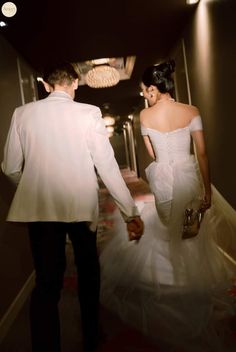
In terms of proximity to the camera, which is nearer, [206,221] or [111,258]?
[206,221]

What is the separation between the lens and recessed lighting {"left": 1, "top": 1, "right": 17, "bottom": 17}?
2.82 meters

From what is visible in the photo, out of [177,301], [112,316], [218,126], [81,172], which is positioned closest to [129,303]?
[112,316]

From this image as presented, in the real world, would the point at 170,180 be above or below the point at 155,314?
above

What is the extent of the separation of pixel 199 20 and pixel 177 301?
2.42 m

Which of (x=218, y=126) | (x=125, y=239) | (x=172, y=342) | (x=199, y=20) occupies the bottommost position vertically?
(x=172, y=342)

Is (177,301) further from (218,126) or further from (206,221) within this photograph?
(218,126)

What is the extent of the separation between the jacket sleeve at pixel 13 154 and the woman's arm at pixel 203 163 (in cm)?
111

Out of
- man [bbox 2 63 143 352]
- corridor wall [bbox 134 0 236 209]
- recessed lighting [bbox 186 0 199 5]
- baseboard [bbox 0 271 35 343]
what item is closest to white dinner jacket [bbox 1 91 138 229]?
man [bbox 2 63 143 352]

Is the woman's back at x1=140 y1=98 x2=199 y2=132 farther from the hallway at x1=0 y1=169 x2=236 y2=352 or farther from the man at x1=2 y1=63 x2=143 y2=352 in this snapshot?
the hallway at x1=0 y1=169 x2=236 y2=352

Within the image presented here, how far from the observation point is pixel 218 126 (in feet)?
10.0

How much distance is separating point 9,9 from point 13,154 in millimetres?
1725

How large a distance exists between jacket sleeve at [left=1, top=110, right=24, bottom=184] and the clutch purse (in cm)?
107

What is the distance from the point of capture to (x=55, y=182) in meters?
1.64

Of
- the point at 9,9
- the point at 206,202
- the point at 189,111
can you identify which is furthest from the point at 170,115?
the point at 9,9
